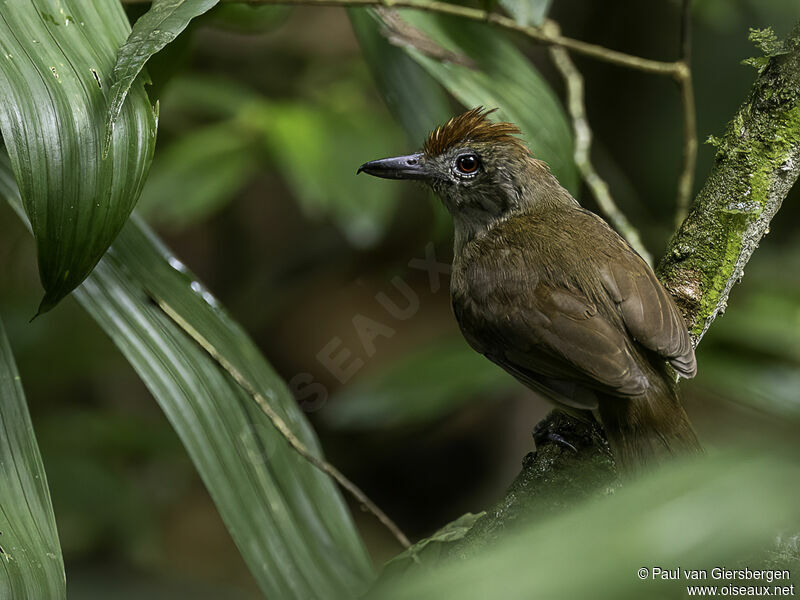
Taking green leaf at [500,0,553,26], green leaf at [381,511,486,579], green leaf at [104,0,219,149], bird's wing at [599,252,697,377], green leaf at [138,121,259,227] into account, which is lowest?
green leaf at [381,511,486,579]

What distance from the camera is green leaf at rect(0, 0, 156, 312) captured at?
1291mm

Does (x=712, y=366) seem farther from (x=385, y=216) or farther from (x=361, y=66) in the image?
(x=361, y=66)

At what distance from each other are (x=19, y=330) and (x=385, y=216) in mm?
1643

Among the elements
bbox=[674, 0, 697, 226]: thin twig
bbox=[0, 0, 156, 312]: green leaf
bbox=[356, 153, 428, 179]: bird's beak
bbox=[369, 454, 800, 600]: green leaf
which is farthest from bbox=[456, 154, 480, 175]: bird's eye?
bbox=[369, 454, 800, 600]: green leaf

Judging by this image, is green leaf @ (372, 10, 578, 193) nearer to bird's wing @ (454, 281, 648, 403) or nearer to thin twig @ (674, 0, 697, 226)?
bird's wing @ (454, 281, 648, 403)

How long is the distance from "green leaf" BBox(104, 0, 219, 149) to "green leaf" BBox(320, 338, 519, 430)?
1.78 metres

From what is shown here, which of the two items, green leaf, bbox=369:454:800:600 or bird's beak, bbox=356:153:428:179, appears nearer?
green leaf, bbox=369:454:800:600

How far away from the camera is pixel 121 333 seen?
169cm

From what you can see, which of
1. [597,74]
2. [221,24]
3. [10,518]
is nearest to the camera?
[10,518]

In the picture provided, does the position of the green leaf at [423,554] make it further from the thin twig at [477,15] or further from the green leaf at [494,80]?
the thin twig at [477,15]

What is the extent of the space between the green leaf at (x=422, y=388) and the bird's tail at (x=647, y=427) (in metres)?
1.06

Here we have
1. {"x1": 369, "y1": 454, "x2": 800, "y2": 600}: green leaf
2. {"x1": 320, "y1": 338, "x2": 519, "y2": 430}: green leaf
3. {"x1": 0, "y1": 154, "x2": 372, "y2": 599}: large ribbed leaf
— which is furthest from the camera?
{"x1": 320, "y1": 338, "x2": 519, "y2": 430}: green leaf

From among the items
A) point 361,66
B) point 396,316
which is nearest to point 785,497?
point 361,66

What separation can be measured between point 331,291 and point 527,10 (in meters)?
4.10
